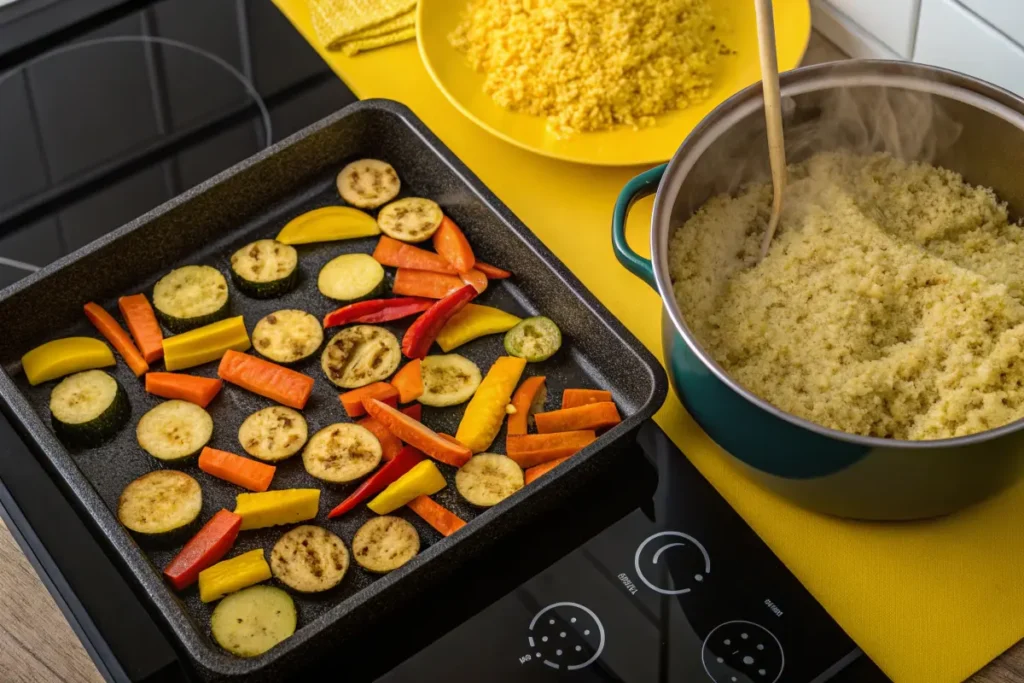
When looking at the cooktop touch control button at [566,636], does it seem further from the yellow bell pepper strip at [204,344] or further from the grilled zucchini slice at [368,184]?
the grilled zucchini slice at [368,184]

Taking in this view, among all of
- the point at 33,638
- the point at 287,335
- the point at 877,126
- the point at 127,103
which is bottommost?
the point at 33,638

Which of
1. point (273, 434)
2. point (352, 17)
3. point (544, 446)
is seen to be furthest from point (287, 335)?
point (352, 17)

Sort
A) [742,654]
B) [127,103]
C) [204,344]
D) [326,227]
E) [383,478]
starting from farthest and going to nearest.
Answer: [127,103] → [326,227] → [204,344] → [383,478] → [742,654]

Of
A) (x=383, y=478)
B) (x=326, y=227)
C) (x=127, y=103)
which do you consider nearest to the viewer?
(x=383, y=478)

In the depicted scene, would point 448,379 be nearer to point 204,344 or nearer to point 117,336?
point 204,344

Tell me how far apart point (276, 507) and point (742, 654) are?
1.64 ft

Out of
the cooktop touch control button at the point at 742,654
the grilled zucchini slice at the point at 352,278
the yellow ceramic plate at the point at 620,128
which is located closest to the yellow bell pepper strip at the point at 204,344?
the grilled zucchini slice at the point at 352,278

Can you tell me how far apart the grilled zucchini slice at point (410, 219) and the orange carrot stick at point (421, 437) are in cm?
27

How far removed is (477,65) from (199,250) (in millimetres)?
458

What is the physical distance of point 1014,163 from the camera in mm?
1155

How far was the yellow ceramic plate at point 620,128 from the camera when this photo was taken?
4.60 feet

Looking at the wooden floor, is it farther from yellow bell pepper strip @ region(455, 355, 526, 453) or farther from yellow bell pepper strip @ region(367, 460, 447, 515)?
yellow bell pepper strip @ region(455, 355, 526, 453)

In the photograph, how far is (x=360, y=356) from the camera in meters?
1.28

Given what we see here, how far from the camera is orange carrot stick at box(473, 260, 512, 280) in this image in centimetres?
135
